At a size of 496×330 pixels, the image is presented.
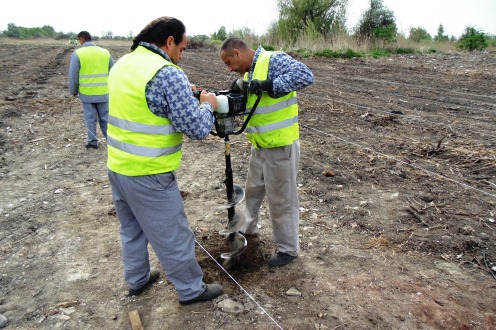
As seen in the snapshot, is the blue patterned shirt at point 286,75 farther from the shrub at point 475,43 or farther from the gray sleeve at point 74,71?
the shrub at point 475,43

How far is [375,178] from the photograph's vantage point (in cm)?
492

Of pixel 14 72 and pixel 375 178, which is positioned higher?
pixel 14 72

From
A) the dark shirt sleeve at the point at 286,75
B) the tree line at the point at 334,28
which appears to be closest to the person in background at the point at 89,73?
the dark shirt sleeve at the point at 286,75

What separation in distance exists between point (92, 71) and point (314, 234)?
4.49 m

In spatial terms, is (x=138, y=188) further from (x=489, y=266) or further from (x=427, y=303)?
(x=489, y=266)

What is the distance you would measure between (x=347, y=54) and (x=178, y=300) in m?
16.7

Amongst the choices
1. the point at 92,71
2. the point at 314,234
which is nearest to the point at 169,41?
the point at 314,234

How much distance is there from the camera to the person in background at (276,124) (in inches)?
111

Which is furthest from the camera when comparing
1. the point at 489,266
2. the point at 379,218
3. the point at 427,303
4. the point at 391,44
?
the point at 391,44

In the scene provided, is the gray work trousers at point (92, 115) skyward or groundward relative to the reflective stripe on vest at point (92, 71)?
groundward

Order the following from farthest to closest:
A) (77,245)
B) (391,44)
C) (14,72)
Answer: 1. (391,44)
2. (14,72)
3. (77,245)

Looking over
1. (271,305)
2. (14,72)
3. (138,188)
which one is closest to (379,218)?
(271,305)

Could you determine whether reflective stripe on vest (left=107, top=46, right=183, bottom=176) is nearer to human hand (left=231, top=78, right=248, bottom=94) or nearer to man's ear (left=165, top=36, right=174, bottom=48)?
man's ear (left=165, top=36, right=174, bottom=48)

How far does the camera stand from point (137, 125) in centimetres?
231
